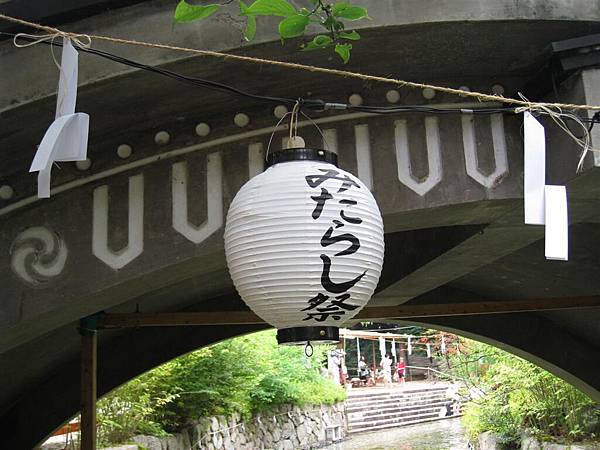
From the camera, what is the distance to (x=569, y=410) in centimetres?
895

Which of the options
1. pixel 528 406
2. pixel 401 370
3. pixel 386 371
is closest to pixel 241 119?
pixel 528 406

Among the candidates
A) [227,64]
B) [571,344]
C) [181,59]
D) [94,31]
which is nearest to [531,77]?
[227,64]

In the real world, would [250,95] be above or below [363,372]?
above

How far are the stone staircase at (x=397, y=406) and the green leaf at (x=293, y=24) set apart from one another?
62.2 ft

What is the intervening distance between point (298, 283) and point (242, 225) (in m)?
0.29

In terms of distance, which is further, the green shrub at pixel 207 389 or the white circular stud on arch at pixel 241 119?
the green shrub at pixel 207 389

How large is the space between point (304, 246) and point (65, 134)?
2.88ft

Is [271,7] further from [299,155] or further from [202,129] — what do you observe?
[202,129]

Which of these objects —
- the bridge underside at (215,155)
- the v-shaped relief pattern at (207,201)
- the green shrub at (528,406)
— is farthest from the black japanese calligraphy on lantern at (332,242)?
the green shrub at (528,406)

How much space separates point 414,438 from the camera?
54.7 feet

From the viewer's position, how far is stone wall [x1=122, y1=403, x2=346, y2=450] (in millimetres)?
10711

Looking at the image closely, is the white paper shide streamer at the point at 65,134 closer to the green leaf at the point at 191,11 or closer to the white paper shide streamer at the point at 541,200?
the green leaf at the point at 191,11

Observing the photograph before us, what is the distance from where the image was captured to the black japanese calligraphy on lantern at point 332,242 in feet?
7.52

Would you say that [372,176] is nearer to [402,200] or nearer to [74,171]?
[402,200]
